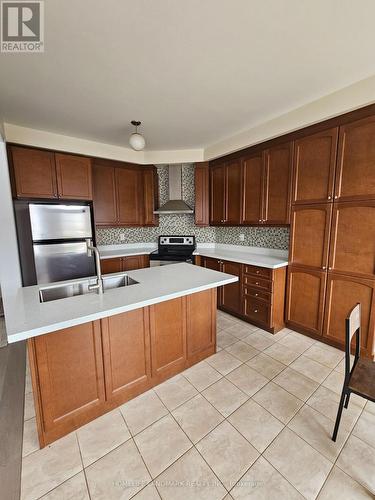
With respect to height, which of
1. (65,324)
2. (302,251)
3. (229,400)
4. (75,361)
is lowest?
(229,400)

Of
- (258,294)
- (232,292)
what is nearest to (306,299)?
(258,294)

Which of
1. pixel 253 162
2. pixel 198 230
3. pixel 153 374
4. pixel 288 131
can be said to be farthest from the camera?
pixel 198 230

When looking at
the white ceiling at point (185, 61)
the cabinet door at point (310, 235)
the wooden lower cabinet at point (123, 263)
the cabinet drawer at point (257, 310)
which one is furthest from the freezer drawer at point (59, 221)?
the cabinet door at point (310, 235)

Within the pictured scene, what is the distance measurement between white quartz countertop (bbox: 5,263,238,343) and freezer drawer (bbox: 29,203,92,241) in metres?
1.24

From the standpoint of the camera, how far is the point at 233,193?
3.27m

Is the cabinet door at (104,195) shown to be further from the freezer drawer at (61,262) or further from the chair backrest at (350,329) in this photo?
the chair backrest at (350,329)

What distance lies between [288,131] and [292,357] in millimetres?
2433

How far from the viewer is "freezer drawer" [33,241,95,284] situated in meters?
2.71

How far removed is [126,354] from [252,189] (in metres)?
2.49

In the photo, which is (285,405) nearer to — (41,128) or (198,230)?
(198,230)

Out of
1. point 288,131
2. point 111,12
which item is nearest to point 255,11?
point 111,12

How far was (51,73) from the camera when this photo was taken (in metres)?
1.73

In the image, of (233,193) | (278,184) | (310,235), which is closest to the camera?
(310,235)

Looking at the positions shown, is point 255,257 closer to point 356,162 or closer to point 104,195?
point 356,162
